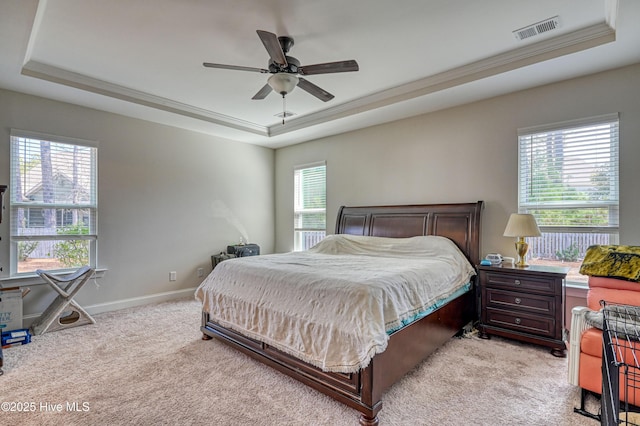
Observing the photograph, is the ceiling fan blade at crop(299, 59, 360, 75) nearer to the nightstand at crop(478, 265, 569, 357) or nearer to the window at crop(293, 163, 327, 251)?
the nightstand at crop(478, 265, 569, 357)

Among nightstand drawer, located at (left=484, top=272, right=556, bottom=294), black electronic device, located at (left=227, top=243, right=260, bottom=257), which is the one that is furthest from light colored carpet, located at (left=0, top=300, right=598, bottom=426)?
black electronic device, located at (left=227, top=243, right=260, bottom=257)

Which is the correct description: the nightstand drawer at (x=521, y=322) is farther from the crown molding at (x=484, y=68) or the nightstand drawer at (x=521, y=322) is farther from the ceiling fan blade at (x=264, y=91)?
the ceiling fan blade at (x=264, y=91)

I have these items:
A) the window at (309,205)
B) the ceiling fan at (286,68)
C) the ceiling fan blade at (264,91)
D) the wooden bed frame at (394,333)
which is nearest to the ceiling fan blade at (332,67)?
the ceiling fan at (286,68)

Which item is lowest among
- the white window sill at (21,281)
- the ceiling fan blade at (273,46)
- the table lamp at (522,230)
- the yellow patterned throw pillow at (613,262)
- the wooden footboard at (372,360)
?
the wooden footboard at (372,360)

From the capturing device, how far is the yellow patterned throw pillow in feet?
7.75

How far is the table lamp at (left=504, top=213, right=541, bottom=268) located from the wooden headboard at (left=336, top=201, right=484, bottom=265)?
47 centimetres

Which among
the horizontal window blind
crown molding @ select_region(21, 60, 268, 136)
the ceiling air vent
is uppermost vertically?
the ceiling air vent

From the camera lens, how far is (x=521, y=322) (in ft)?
9.67

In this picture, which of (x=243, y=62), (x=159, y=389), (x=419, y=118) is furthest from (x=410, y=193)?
(x=159, y=389)

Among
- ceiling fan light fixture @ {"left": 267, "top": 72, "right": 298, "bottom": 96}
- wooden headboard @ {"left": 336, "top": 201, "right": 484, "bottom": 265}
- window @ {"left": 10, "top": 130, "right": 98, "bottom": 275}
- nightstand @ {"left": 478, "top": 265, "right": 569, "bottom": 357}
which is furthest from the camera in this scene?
wooden headboard @ {"left": 336, "top": 201, "right": 484, "bottom": 265}

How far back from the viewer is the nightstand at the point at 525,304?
2775mm

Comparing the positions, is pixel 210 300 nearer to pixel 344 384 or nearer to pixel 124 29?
pixel 344 384

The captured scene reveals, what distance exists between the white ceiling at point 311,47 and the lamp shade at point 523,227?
141 cm

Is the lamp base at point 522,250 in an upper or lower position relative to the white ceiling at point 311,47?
lower
